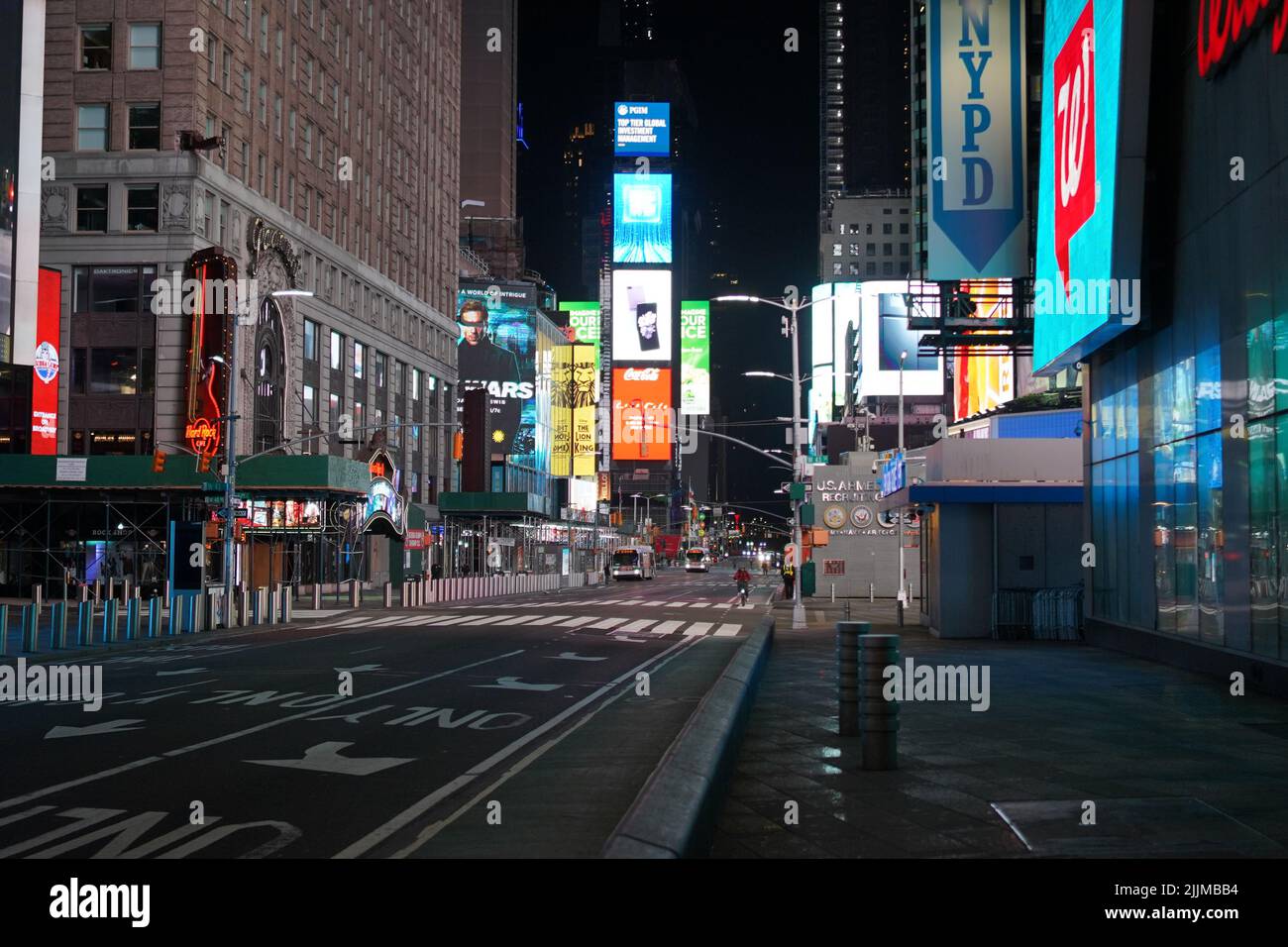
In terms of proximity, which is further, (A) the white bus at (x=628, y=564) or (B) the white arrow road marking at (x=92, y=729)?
(A) the white bus at (x=628, y=564)

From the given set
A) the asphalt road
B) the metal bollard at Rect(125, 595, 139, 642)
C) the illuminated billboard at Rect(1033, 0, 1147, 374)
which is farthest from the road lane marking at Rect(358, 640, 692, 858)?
the metal bollard at Rect(125, 595, 139, 642)

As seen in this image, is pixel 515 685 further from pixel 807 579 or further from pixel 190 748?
pixel 807 579

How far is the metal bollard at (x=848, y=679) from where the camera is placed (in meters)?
13.8

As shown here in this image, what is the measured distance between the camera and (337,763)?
12562mm

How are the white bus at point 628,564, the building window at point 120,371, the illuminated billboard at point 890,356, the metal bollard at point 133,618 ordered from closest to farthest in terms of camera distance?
the metal bollard at point 133,618 → the building window at point 120,371 → the white bus at point 628,564 → the illuminated billboard at point 890,356

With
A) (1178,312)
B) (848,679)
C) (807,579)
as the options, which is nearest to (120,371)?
(807,579)

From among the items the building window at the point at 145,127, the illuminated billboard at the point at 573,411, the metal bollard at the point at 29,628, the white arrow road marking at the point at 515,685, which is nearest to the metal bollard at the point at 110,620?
the metal bollard at the point at 29,628

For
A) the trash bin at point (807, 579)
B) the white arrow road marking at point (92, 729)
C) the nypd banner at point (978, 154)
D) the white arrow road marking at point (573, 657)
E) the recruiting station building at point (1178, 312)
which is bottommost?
the white arrow road marking at point (573, 657)

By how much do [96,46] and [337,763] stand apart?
57.1m

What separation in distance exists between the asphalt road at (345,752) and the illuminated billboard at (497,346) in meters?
94.2

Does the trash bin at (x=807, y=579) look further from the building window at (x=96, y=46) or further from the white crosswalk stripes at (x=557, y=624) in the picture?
the building window at (x=96, y=46)

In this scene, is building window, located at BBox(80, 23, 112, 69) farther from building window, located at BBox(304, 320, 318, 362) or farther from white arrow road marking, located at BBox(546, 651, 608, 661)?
white arrow road marking, located at BBox(546, 651, 608, 661)

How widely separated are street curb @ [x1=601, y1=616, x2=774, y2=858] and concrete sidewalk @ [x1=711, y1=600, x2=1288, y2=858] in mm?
373
